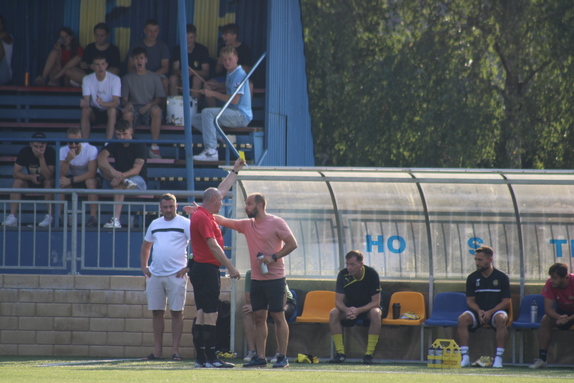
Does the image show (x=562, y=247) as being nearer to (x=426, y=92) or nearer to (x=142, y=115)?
(x=142, y=115)

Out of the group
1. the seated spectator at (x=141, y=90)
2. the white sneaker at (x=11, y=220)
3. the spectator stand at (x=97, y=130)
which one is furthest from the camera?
the seated spectator at (x=141, y=90)

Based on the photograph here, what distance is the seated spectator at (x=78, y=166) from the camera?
13844 mm

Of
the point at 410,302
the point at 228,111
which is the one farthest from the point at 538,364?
the point at 228,111

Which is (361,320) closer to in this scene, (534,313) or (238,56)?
(534,313)

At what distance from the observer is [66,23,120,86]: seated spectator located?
663 inches

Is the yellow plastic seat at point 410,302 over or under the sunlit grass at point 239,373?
over

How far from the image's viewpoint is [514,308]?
456 inches

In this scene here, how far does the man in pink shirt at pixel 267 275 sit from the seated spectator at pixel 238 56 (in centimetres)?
668

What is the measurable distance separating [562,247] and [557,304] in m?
1.30

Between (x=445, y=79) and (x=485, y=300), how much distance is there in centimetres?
1189

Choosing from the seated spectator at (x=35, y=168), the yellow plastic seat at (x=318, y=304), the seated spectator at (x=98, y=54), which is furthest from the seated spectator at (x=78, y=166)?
the yellow plastic seat at (x=318, y=304)

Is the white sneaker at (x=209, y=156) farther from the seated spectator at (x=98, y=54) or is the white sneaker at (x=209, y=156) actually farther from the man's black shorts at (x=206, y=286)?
the man's black shorts at (x=206, y=286)

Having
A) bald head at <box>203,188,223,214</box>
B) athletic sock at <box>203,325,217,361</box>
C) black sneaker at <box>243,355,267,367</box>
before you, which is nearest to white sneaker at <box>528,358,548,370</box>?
black sneaker at <box>243,355,267,367</box>

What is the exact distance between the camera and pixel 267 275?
984cm
